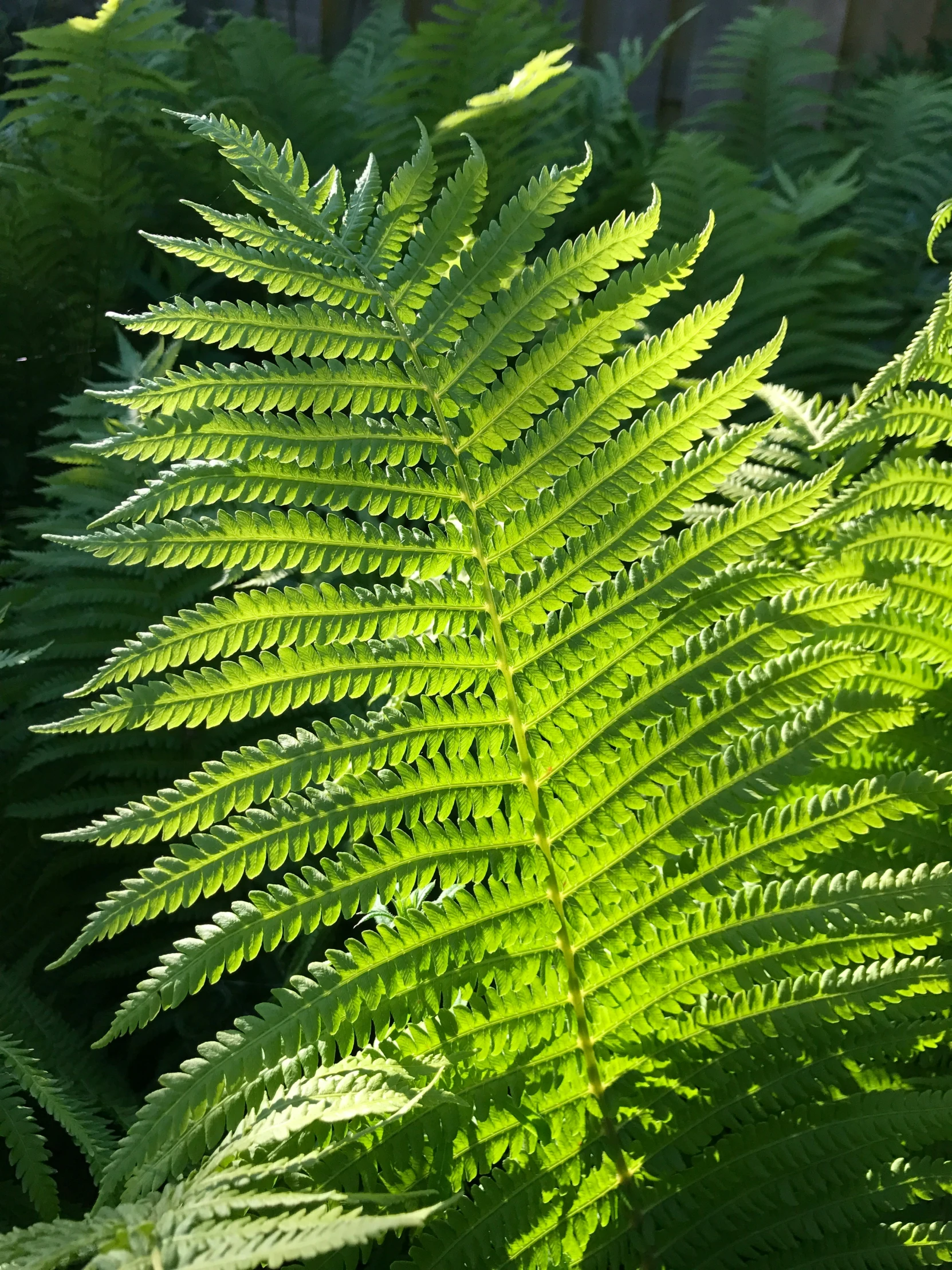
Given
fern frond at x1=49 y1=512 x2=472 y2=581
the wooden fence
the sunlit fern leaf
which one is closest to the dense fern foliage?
the wooden fence

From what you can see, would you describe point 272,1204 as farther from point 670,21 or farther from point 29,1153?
point 670,21

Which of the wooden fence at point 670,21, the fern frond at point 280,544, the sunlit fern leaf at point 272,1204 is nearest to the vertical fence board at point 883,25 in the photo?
the wooden fence at point 670,21

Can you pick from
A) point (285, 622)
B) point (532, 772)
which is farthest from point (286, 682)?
point (532, 772)

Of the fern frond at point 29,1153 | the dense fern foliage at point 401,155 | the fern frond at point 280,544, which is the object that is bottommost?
the fern frond at point 29,1153

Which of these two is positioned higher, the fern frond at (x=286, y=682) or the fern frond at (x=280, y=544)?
the fern frond at (x=280, y=544)

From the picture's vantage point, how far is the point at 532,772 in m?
0.69

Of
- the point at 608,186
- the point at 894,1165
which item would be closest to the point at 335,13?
the point at 608,186

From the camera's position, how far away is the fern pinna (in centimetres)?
64

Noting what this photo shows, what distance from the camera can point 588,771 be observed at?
694 mm

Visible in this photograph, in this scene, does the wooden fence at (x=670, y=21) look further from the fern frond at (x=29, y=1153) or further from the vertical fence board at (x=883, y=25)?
the fern frond at (x=29, y=1153)

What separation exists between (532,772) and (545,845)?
0.15 ft

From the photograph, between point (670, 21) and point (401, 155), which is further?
point (670, 21)

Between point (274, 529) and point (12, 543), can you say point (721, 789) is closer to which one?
point (274, 529)

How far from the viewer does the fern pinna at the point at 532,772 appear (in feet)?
2.11
